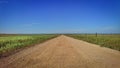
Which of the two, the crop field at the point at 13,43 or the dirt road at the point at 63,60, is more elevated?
the dirt road at the point at 63,60

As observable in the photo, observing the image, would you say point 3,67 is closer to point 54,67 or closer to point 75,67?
point 54,67

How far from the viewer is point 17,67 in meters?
8.12

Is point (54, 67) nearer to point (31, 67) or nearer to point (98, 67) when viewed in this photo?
point (31, 67)

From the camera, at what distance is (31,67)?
8.05 metres

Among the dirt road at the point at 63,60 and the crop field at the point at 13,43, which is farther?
the crop field at the point at 13,43

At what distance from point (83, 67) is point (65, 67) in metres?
0.87

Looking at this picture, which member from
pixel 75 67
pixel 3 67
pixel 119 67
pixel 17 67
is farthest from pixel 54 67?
pixel 119 67

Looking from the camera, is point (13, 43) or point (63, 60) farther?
point (13, 43)

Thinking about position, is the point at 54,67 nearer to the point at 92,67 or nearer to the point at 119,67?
the point at 92,67

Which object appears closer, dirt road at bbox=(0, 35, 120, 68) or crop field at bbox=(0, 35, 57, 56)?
→ dirt road at bbox=(0, 35, 120, 68)

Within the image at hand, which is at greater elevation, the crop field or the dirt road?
the dirt road

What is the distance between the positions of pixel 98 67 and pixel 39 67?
2869 mm

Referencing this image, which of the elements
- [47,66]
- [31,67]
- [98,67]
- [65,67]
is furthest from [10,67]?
[98,67]

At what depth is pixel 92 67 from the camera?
314 inches
